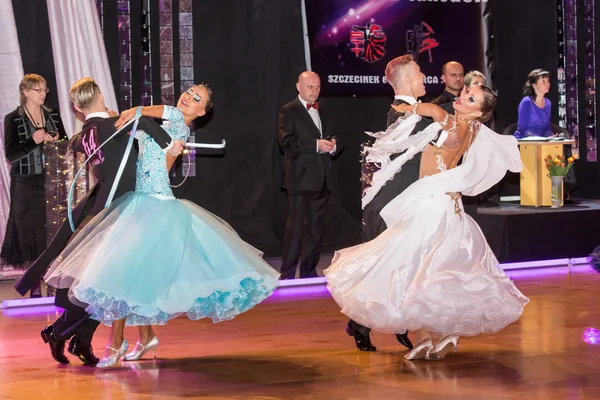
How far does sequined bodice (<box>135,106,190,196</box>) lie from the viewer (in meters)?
5.59

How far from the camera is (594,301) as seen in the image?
24.6ft

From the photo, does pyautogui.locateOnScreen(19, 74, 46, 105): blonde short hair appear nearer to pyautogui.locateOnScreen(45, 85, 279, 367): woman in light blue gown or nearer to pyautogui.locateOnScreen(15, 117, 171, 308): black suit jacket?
pyautogui.locateOnScreen(15, 117, 171, 308): black suit jacket

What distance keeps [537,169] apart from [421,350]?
4.52 meters

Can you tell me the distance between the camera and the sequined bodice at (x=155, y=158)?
559cm

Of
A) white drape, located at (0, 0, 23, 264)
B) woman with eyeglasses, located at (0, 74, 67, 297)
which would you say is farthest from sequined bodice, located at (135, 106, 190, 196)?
white drape, located at (0, 0, 23, 264)

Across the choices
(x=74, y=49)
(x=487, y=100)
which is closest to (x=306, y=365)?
(x=487, y=100)

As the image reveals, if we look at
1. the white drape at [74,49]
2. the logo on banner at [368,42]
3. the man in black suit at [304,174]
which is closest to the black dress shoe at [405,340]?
the man in black suit at [304,174]

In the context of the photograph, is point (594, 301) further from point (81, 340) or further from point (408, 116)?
point (81, 340)

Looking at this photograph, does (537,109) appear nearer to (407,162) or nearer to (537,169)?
(537,169)

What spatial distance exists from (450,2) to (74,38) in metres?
3.80

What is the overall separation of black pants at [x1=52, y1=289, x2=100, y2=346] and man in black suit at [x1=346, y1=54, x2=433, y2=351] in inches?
57.6

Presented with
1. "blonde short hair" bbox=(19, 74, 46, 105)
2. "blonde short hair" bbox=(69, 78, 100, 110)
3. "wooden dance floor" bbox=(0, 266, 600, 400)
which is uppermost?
"blonde short hair" bbox=(19, 74, 46, 105)

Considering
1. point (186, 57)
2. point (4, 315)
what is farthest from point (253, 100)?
point (4, 315)

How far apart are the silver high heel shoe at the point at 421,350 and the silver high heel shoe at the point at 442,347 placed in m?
0.03
